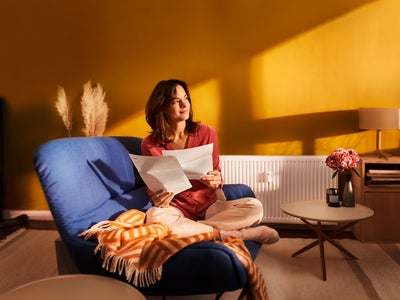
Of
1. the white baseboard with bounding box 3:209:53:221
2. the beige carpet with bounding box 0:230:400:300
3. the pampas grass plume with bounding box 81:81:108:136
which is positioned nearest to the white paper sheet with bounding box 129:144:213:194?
the beige carpet with bounding box 0:230:400:300

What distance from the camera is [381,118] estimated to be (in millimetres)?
2963

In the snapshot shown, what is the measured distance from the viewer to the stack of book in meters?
3.00

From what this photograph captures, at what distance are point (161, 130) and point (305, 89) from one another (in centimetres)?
164

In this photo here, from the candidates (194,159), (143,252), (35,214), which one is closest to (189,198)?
(194,159)

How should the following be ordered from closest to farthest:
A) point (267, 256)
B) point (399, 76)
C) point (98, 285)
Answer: point (98, 285) < point (267, 256) < point (399, 76)

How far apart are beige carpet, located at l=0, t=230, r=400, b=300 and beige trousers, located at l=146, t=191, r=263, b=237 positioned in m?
0.48

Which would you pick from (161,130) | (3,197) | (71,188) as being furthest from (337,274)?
(3,197)

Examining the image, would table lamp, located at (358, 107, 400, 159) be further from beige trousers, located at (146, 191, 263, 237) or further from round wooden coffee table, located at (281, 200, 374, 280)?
beige trousers, located at (146, 191, 263, 237)

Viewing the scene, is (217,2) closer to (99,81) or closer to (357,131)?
(99,81)

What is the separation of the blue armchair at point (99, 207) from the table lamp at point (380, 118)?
5.32 ft

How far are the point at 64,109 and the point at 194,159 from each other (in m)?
1.98

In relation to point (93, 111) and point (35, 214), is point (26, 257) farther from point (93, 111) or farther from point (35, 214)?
point (93, 111)

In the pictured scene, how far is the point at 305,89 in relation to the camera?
342cm

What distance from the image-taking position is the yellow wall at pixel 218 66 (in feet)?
10.9
